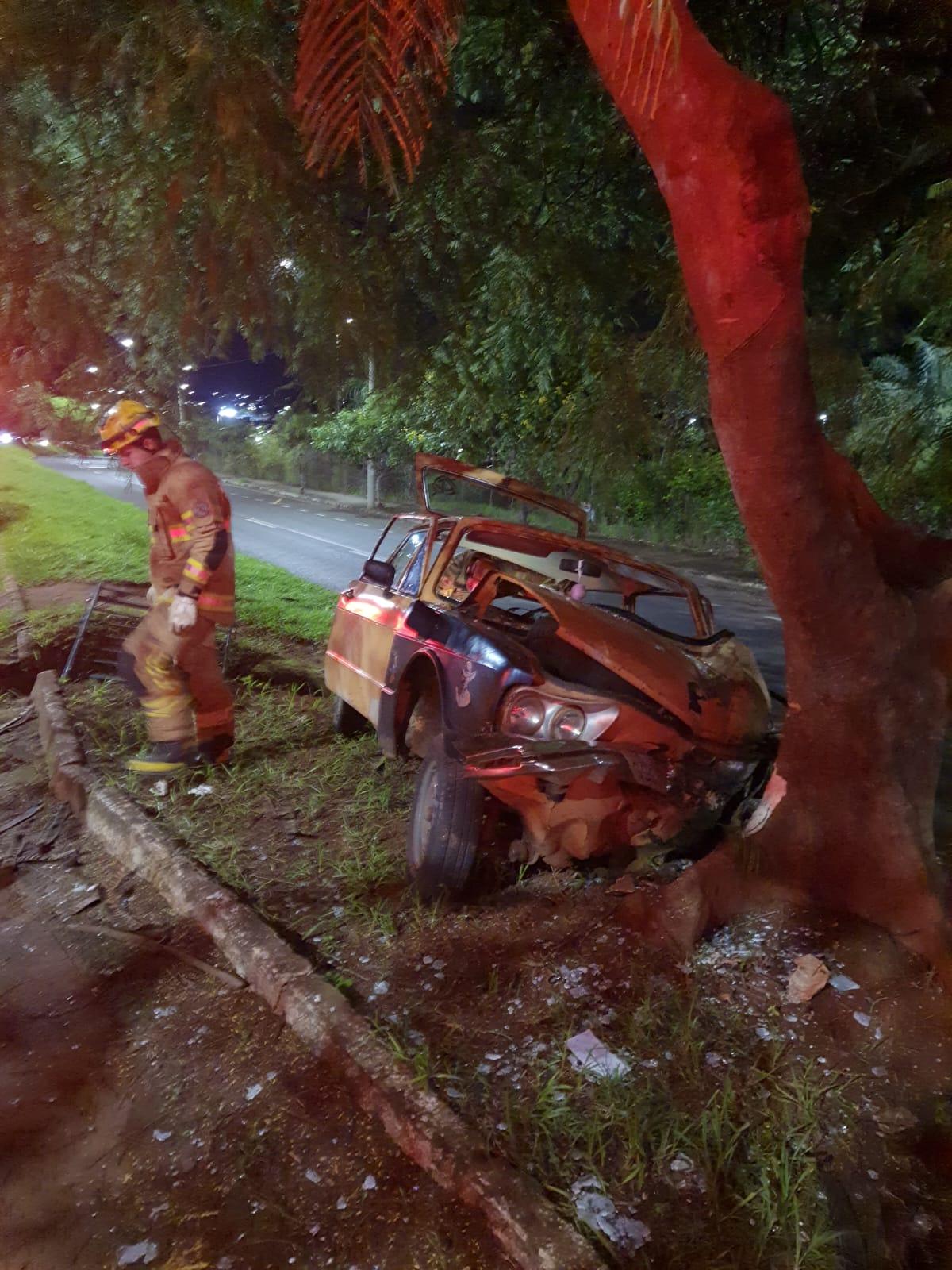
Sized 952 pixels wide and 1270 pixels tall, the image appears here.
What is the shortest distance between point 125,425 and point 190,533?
30.7 inches

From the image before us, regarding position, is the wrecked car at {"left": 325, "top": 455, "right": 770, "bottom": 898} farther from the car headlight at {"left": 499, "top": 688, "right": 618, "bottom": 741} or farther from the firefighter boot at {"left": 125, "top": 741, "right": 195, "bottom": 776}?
the firefighter boot at {"left": 125, "top": 741, "right": 195, "bottom": 776}

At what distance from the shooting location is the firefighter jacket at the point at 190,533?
486cm

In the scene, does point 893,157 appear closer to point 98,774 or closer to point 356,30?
point 356,30

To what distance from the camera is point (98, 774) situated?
4941 mm

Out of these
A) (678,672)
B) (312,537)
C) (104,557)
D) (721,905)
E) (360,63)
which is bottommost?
(312,537)

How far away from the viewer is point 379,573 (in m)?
4.80

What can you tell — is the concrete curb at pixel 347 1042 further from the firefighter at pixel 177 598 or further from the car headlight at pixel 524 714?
the car headlight at pixel 524 714

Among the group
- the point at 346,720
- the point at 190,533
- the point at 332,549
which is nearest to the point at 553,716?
the point at 190,533

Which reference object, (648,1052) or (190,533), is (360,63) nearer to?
(648,1052)

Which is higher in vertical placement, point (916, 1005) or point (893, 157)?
point (893, 157)

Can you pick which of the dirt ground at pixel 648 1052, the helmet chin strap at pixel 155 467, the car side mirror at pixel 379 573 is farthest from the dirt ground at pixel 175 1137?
the helmet chin strap at pixel 155 467

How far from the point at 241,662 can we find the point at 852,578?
5.75 meters

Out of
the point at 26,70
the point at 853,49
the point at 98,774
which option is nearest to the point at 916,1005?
the point at 98,774

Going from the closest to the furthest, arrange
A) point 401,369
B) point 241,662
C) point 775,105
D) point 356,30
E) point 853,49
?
1. point 356,30
2. point 775,105
3. point 853,49
4. point 401,369
5. point 241,662
